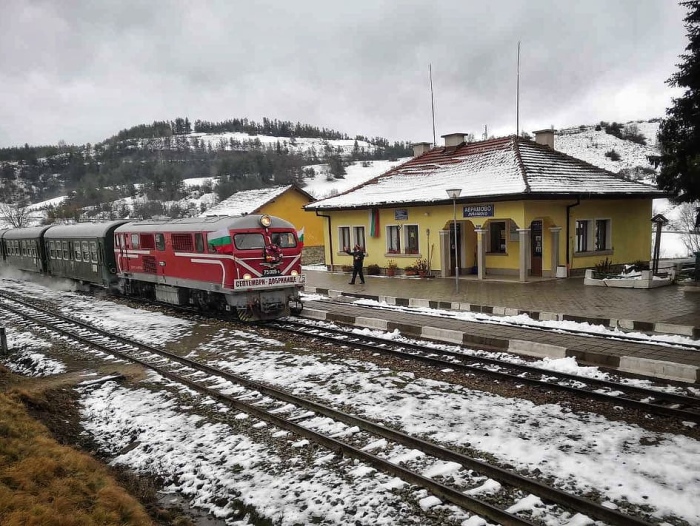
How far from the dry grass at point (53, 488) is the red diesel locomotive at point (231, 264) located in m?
7.12

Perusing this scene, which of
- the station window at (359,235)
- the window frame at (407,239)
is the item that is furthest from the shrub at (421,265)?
the station window at (359,235)

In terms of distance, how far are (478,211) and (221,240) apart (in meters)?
9.80

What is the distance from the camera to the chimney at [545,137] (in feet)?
72.9

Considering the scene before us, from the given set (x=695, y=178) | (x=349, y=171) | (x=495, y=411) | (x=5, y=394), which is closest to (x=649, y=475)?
(x=495, y=411)

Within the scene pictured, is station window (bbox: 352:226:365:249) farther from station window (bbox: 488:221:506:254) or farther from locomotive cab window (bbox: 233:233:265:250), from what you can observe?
locomotive cab window (bbox: 233:233:265:250)

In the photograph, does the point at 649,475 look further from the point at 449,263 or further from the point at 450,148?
the point at 450,148

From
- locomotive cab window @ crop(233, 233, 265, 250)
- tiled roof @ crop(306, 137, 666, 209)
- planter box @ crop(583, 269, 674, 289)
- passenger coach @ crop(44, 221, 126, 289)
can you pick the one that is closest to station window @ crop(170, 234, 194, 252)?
locomotive cab window @ crop(233, 233, 265, 250)

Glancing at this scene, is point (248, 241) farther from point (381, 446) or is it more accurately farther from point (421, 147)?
point (421, 147)

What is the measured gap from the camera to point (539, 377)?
324 inches

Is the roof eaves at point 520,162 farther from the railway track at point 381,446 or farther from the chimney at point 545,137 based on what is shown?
the railway track at point 381,446

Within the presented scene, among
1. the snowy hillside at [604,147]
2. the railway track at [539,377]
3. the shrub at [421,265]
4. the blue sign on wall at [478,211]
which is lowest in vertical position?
the railway track at [539,377]

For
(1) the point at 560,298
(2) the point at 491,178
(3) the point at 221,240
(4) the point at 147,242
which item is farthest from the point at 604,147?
(3) the point at 221,240

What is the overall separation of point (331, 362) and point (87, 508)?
17.9ft

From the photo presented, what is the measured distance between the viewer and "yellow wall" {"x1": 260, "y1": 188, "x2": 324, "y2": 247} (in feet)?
109
